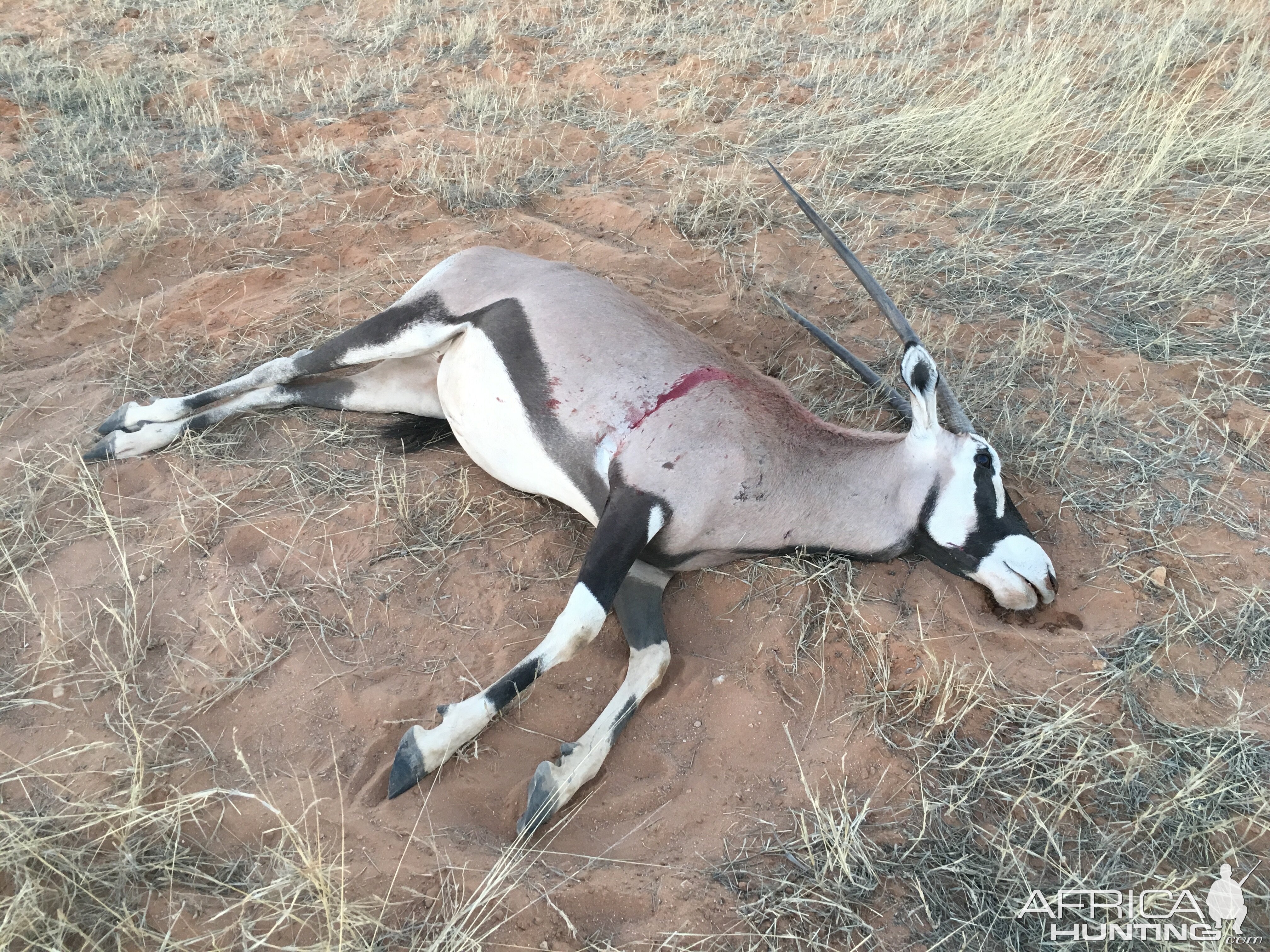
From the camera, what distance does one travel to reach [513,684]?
272 cm

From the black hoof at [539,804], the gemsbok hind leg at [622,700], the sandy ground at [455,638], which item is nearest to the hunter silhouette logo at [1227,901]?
the sandy ground at [455,638]

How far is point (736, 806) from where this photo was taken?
2.56 metres

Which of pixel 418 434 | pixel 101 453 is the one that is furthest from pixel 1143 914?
pixel 101 453

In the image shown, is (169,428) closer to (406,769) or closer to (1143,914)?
(406,769)

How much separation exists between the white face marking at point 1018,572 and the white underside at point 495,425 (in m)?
1.47

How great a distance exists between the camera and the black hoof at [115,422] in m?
3.74

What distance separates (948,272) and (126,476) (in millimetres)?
4305

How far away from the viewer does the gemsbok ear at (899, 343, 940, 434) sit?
10.4 feet

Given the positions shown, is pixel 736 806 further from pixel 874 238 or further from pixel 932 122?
pixel 932 122

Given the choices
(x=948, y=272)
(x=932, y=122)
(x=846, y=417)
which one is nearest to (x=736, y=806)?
(x=846, y=417)

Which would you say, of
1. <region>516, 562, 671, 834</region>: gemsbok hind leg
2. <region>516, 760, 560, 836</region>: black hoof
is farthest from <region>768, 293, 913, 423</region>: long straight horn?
<region>516, 760, 560, 836</region>: black hoof

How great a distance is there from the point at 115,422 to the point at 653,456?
243cm

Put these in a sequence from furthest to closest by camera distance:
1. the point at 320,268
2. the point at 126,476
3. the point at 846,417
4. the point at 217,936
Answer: the point at 320,268, the point at 846,417, the point at 126,476, the point at 217,936

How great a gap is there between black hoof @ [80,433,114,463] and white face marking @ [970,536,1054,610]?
3.52m
